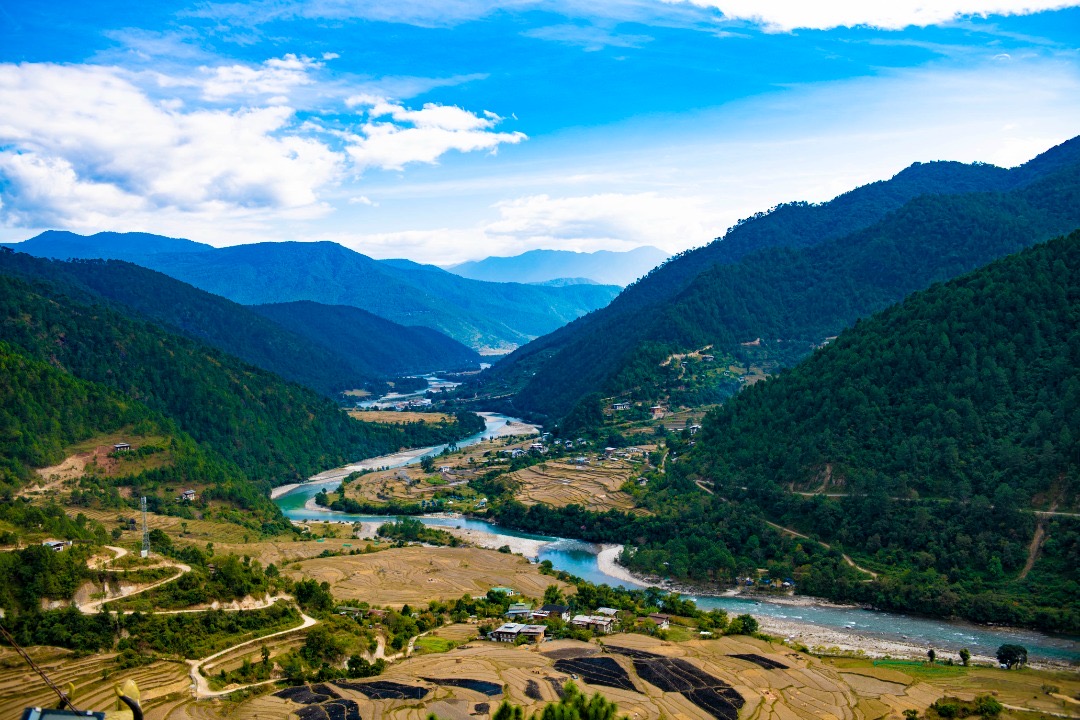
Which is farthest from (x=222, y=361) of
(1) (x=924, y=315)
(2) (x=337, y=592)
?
(1) (x=924, y=315)

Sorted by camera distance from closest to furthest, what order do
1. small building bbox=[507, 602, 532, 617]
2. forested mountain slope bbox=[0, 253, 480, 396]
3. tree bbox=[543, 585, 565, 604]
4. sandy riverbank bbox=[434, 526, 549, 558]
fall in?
small building bbox=[507, 602, 532, 617] < tree bbox=[543, 585, 565, 604] < sandy riverbank bbox=[434, 526, 549, 558] < forested mountain slope bbox=[0, 253, 480, 396]

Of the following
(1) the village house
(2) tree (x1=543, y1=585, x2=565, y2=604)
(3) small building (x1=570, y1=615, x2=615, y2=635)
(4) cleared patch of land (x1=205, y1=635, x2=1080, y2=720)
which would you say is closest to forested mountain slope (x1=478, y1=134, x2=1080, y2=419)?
(2) tree (x1=543, y1=585, x2=565, y2=604)

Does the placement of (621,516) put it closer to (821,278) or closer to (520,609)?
(520,609)

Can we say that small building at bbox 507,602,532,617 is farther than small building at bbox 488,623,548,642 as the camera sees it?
Yes

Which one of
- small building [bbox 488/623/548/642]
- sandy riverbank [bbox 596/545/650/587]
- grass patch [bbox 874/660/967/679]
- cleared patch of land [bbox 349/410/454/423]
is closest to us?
grass patch [bbox 874/660/967/679]

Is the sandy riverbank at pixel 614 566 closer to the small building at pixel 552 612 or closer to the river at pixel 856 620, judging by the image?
the river at pixel 856 620

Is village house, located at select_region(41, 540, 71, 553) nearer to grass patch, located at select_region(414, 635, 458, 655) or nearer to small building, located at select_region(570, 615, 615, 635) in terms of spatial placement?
grass patch, located at select_region(414, 635, 458, 655)

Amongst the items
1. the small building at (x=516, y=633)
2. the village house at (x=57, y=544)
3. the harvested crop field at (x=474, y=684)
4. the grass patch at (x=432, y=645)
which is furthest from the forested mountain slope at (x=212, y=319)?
the harvested crop field at (x=474, y=684)
